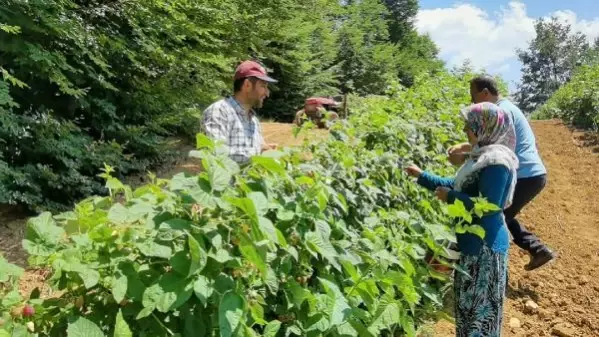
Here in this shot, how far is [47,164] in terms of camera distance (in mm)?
5578

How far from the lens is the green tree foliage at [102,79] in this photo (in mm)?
5180

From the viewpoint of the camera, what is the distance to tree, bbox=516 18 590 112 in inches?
2751

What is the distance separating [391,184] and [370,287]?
44.8 inches

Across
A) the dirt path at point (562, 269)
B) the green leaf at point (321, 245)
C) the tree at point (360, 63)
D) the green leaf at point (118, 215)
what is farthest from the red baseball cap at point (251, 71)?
the tree at point (360, 63)

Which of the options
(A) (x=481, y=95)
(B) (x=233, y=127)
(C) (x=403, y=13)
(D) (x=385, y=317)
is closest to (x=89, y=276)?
(D) (x=385, y=317)

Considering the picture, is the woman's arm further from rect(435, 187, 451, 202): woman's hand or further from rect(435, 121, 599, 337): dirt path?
rect(435, 121, 599, 337): dirt path

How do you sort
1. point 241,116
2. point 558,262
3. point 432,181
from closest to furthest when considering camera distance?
point 432,181, point 241,116, point 558,262

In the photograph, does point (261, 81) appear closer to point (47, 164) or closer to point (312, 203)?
point (312, 203)

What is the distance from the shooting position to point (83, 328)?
4.54 feet

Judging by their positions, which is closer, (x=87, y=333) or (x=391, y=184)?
(x=87, y=333)

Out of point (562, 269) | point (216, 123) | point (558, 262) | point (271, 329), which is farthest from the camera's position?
point (558, 262)

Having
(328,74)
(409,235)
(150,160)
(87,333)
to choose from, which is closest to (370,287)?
(409,235)

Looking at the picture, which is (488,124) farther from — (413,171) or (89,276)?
(89,276)

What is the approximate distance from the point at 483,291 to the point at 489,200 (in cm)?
50
